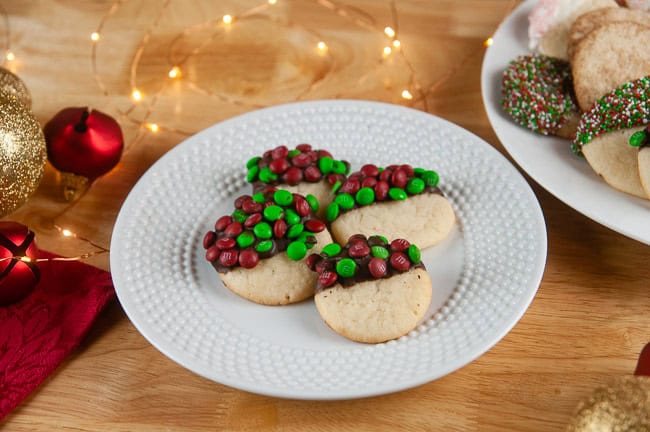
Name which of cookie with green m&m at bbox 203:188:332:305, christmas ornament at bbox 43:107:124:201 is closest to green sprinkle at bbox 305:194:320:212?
cookie with green m&m at bbox 203:188:332:305

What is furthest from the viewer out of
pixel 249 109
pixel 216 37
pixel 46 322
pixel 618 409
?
pixel 216 37

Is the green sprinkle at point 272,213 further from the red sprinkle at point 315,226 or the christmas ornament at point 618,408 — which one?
the christmas ornament at point 618,408

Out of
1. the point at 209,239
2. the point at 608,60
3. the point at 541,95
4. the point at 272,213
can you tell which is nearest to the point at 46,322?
the point at 209,239

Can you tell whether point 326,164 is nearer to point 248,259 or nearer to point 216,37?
point 248,259

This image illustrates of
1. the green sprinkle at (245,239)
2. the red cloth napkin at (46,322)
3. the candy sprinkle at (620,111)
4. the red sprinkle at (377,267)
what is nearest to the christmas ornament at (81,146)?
the red cloth napkin at (46,322)

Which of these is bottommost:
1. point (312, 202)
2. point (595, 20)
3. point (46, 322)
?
point (46, 322)

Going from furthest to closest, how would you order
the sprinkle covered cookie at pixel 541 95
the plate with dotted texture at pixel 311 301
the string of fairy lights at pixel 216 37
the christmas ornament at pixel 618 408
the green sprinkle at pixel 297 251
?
the string of fairy lights at pixel 216 37 → the sprinkle covered cookie at pixel 541 95 → the green sprinkle at pixel 297 251 → the plate with dotted texture at pixel 311 301 → the christmas ornament at pixel 618 408
